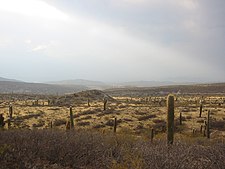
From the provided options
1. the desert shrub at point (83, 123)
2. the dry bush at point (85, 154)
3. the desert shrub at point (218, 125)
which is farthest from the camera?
the desert shrub at point (83, 123)

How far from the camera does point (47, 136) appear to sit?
31.4 feet

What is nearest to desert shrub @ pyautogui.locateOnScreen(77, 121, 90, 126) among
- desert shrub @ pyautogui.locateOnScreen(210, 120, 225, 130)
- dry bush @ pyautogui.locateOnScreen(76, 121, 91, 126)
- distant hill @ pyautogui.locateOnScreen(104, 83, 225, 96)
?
dry bush @ pyautogui.locateOnScreen(76, 121, 91, 126)

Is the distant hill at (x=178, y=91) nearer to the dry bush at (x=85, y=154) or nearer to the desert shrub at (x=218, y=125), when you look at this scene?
the desert shrub at (x=218, y=125)

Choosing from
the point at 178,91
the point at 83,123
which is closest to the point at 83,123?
the point at 83,123

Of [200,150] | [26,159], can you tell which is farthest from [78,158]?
[200,150]

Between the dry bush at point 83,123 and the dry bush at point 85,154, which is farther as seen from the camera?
the dry bush at point 83,123

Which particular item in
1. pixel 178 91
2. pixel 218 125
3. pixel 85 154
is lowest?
pixel 178 91

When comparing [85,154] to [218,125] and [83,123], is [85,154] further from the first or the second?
[218,125]

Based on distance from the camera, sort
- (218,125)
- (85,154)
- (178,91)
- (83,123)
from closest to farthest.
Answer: (85,154), (218,125), (83,123), (178,91)

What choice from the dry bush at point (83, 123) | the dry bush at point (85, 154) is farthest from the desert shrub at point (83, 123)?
the dry bush at point (85, 154)

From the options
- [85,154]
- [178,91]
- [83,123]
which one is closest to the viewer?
[85,154]

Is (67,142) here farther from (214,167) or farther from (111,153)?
(214,167)

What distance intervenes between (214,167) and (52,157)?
441 cm

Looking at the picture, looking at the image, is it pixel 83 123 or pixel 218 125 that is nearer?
pixel 218 125
